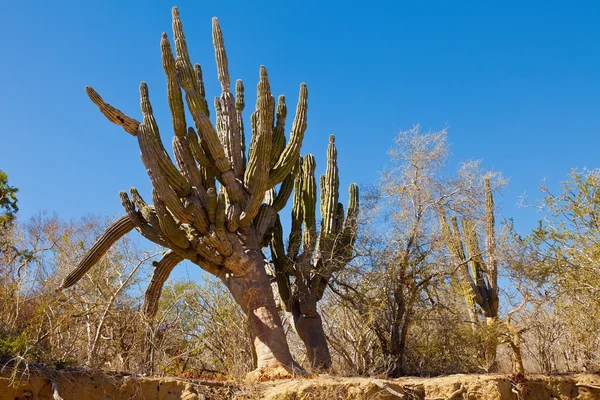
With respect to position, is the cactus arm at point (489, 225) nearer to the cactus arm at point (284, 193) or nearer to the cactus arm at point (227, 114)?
the cactus arm at point (284, 193)

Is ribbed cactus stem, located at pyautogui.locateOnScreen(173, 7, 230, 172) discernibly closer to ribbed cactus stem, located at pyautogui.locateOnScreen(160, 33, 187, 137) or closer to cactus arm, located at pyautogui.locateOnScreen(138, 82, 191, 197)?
ribbed cactus stem, located at pyautogui.locateOnScreen(160, 33, 187, 137)

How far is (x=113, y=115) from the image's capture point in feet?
32.0

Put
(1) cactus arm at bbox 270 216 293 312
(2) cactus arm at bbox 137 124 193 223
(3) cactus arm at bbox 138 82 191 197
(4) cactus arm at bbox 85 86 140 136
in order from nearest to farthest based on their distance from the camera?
1. (2) cactus arm at bbox 137 124 193 223
2. (3) cactus arm at bbox 138 82 191 197
3. (4) cactus arm at bbox 85 86 140 136
4. (1) cactus arm at bbox 270 216 293 312

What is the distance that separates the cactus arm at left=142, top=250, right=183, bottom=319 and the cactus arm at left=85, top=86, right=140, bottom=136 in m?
2.36

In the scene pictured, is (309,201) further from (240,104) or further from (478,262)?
(478,262)

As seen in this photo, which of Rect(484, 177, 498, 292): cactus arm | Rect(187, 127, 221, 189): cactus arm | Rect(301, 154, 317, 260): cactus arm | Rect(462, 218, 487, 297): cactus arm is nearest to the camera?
Rect(187, 127, 221, 189): cactus arm

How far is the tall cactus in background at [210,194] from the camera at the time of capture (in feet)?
31.0

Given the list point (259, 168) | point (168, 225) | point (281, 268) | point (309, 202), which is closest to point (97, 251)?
point (168, 225)

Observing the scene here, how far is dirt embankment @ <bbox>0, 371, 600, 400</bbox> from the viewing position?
7.06 meters

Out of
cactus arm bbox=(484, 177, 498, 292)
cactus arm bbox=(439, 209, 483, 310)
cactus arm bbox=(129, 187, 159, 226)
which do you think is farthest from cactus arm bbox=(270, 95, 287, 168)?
cactus arm bbox=(484, 177, 498, 292)

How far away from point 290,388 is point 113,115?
204 inches

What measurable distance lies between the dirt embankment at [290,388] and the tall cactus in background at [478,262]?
2143mm

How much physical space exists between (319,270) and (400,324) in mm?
1854

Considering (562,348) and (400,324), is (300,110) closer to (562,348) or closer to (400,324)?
(400,324)
